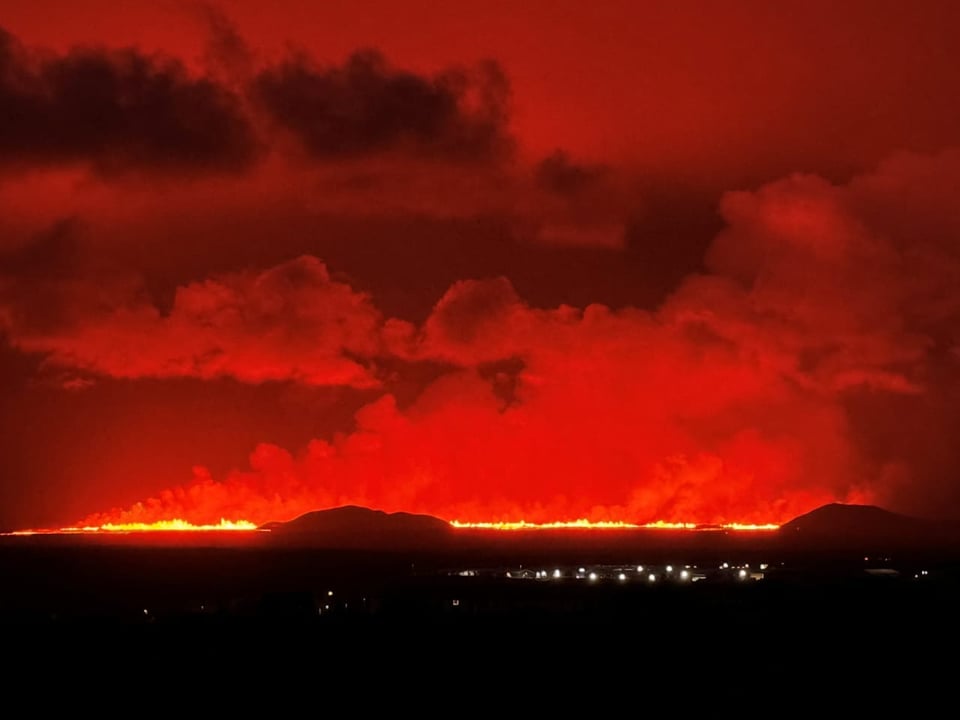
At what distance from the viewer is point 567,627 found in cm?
9706

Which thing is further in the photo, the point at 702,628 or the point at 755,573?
the point at 755,573

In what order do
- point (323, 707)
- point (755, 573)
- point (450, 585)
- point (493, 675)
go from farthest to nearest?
1. point (755, 573)
2. point (450, 585)
3. point (493, 675)
4. point (323, 707)

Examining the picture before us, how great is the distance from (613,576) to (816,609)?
55.5 meters

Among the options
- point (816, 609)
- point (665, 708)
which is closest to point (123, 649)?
point (665, 708)

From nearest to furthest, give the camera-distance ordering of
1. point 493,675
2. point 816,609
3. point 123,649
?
point 493,675 < point 123,649 < point 816,609

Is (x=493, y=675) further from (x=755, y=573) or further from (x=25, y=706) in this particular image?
(x=755, y=573)

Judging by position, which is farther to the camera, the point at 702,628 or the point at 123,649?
the point at 702,628

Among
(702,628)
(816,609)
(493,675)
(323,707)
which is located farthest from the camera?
(816,609)

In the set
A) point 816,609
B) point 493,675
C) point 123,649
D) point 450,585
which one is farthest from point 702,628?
point 450,585

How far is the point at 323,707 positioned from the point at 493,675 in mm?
13725

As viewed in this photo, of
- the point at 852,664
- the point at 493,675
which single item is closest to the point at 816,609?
the point at 852,664

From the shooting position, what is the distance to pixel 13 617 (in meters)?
112

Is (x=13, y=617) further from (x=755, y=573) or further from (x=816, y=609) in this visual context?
(x=755, y=573)

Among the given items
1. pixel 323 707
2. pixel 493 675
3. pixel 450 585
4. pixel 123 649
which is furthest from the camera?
pixel 450 585
